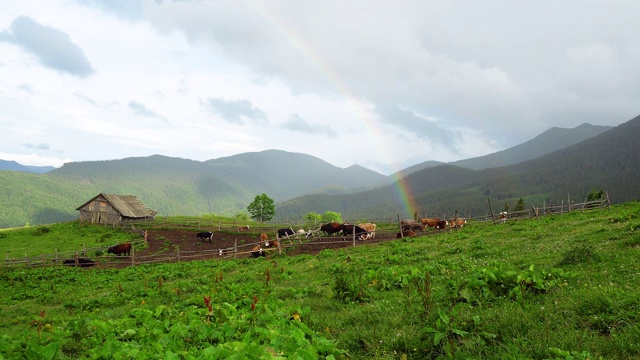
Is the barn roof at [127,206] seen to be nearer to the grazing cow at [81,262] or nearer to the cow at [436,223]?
the grazing cow at [81,262]

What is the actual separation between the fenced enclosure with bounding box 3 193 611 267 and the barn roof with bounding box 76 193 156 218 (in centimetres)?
910

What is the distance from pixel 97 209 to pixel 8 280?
46687 millimetres

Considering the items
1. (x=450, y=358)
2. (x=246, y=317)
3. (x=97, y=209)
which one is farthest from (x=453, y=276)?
(x=97, y=209)

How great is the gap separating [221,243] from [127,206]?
37686 millimetres

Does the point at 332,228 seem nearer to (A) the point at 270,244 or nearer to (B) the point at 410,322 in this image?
(A) the point at 270,244

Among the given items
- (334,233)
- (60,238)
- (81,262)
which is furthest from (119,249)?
(334,233)

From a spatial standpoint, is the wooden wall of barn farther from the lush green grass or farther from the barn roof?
the lush green grass

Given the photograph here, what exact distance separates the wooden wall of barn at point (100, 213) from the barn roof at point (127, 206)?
87 centimetres

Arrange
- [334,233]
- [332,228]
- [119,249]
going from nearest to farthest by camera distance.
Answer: [119,249]
[332,228]
[334,233]

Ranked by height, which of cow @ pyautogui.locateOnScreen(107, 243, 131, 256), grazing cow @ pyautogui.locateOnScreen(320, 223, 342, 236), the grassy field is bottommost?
cow @ pyautogui.locateOnScreen(107, 243, 131, 256)

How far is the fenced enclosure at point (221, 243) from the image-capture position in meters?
32.5

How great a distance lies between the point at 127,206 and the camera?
7175cm

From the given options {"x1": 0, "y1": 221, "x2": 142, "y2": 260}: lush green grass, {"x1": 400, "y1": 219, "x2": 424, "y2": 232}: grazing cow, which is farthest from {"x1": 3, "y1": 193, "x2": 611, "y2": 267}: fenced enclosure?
{"x1": 0, "y1": 221, "x2": 142, "y2": 260}: lush green grass

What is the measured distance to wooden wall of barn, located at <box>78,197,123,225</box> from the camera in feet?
217
